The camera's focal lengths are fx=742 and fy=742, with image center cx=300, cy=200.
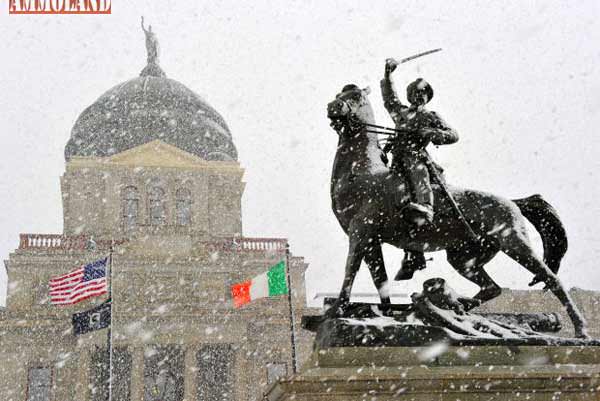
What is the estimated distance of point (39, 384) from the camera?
33.6 meters

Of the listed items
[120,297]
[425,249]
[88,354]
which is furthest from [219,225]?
[425,249]

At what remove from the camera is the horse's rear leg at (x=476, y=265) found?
286 inches

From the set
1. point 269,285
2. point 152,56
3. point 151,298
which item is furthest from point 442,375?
Answer: point 152,56

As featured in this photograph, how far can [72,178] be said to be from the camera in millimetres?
43406

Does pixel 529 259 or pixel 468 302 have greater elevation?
pixel 529 259

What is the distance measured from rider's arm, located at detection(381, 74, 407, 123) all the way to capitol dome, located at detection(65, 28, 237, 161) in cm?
3986

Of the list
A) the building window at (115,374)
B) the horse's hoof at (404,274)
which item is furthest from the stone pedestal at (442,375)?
the building window at (115,374)

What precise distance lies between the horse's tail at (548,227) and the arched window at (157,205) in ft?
120

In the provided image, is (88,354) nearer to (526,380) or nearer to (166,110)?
(166,110)

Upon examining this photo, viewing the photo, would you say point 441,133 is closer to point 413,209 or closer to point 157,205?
point 413,209

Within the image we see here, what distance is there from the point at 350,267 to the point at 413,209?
75 cm

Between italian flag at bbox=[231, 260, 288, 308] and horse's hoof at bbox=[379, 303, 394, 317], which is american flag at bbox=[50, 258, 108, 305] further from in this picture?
horse's hoof at bbox=[379, 303, 394, 317]

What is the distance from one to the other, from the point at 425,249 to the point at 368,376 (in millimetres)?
1912

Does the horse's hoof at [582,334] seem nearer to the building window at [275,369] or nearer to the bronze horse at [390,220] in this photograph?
the bronze horse at [390,220]
